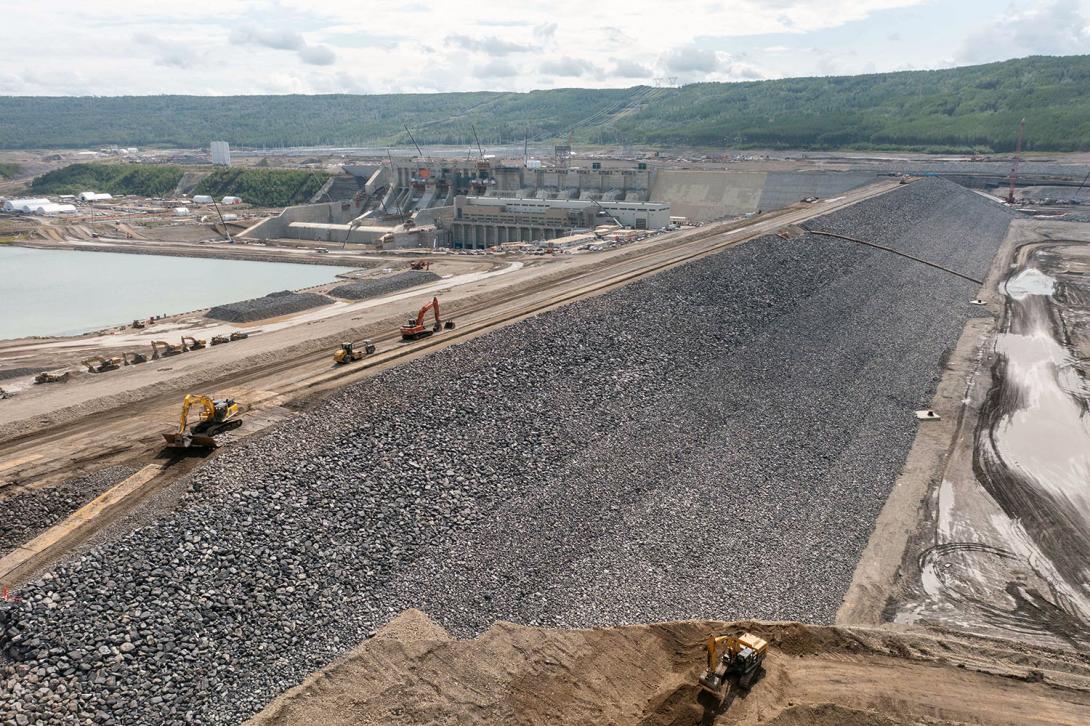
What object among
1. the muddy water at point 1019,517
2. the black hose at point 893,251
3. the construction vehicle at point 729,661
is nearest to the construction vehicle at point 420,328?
the construction vehicle at point 729,661

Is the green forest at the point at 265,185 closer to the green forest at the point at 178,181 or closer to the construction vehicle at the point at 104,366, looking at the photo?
the green forest at the point at 178,181

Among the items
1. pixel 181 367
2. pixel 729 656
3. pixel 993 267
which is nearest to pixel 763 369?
pixel 729 656

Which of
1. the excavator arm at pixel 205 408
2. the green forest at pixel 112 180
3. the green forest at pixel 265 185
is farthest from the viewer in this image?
the green forest at pixel 112 180

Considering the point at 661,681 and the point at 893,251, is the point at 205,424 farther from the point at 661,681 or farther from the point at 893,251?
the point at 893,251

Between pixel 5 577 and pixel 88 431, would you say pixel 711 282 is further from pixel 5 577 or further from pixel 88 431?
pixel 5 577

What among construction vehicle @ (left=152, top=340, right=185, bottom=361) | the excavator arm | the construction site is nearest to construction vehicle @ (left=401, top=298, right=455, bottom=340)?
the construction site

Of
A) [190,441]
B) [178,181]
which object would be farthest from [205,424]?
[178,181]
